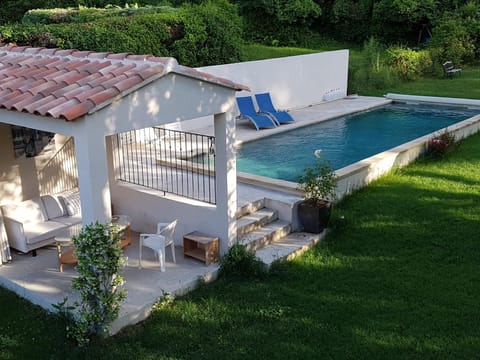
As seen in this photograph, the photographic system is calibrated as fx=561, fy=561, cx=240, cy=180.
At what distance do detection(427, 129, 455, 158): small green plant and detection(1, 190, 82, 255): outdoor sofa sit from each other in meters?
9.40

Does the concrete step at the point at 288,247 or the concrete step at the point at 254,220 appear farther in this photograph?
the concrete step at the point at 254,220

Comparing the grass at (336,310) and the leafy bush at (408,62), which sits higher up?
the leafy bush at (408,62)

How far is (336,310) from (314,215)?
2615mm

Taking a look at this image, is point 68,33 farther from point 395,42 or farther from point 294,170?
point 395,42

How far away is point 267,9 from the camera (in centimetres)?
3506

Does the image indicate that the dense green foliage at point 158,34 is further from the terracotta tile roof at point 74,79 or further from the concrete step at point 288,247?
the concrete step at point 288,247

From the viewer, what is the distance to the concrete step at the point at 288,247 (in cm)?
932

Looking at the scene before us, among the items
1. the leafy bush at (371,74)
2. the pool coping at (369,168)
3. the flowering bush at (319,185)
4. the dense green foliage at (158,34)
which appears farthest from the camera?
the leafy bush at (371,74)

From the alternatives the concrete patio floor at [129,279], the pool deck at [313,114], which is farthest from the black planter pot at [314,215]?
the pool deck at [313,114]

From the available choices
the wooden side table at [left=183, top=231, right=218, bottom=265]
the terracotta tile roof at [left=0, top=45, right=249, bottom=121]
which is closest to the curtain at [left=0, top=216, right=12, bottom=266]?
the terracotta tile roof at [left=0, top=45, right=249, bottom=121]

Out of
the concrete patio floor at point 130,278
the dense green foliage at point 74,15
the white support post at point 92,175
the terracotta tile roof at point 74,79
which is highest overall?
the dense green foliage at point 74,15

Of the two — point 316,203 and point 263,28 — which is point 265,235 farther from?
point 263,28

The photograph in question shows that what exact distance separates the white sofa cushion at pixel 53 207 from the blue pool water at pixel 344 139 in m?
4.92

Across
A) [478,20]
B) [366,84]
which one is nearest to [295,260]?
[366,84]
